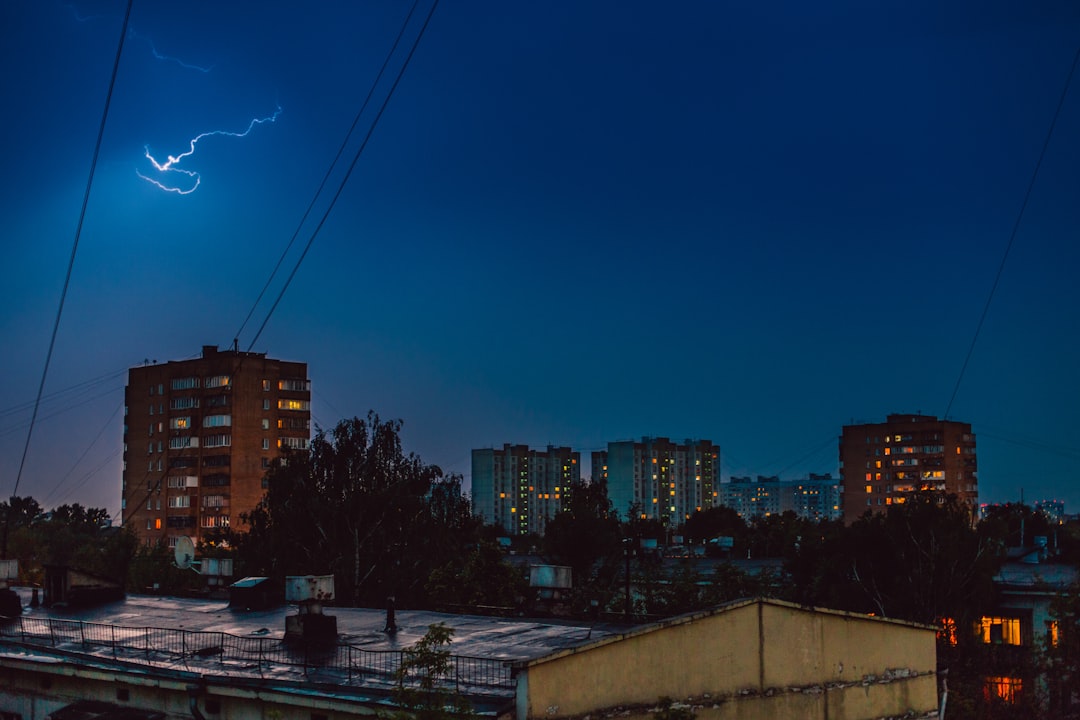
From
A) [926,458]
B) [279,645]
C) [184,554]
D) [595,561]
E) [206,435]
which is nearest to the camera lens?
[279,645]

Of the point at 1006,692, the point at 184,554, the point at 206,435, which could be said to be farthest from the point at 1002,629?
the point at 206,435

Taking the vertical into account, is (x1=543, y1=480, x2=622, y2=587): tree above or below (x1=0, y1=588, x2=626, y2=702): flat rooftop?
below

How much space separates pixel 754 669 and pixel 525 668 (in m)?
5.41

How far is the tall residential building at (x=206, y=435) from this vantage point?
132 m

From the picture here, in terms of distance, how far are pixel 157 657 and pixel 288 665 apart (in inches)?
130

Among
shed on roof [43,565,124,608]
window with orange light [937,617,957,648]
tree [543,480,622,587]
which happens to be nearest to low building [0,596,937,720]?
shed on roof [43,565,124,608]

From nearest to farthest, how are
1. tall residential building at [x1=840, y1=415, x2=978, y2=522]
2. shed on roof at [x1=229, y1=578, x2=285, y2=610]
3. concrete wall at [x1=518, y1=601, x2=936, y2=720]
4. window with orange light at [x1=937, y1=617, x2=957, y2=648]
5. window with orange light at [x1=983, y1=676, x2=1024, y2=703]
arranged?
1. concrete wall at [x1=518, y1=601, x2=936, y2=720]
2. shed on roof at [x1=229, y1=578, x2=285, y2=610]
3. window with orange light at [x1=983, y1=676, x2=1024, y2=703]
4. window with orange light at [x1=937, y1=617, x2=957, y2=648]
5. tall residential building at [x1=840, y1=415, x2=978, y2=522]

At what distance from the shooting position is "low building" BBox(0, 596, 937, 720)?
1416 cm

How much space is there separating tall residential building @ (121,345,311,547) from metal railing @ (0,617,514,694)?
Answer: 10736 centimetres

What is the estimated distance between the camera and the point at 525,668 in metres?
13.0

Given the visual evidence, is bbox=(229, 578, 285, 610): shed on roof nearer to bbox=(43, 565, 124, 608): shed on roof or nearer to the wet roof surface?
the wet roof surface

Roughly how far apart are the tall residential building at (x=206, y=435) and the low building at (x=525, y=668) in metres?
110

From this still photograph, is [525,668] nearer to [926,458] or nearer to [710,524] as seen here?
[710,524]

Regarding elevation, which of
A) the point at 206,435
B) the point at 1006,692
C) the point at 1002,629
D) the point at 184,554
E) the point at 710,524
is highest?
the point at 206,435
